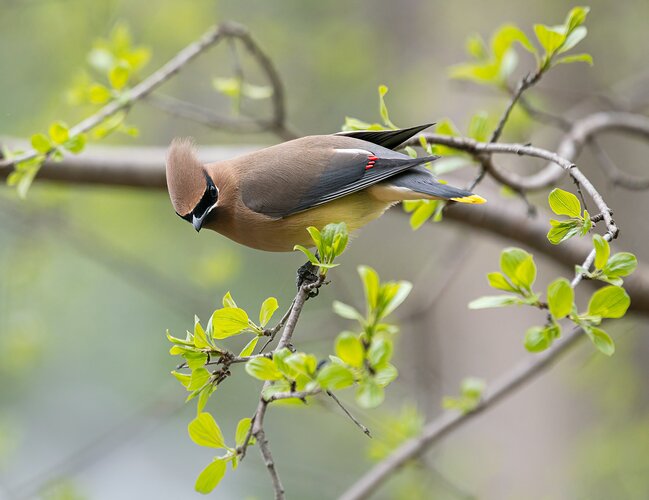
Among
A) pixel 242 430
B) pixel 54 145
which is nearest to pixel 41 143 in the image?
pixel 54 145

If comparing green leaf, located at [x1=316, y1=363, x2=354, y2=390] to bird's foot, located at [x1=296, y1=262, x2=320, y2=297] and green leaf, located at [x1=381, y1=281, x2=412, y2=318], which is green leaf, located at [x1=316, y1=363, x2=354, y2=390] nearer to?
green leaf, located at [x1=381, y1=281, x2=412, y2=318]

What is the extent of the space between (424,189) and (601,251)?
0.87 metres

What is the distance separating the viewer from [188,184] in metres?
2.71

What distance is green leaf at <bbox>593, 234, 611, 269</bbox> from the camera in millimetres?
1702

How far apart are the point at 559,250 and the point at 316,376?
2.50 m

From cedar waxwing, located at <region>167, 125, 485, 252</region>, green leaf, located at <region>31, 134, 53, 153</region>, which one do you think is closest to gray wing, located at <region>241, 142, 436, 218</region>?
cedar waxwing, located at <region>167, 125, 485, 252</region>

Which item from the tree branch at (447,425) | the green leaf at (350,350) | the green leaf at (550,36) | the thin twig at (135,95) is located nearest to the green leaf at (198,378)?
the green leaf at (350,350)

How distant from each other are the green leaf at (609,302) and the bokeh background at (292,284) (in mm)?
2488

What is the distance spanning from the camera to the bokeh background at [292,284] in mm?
5438

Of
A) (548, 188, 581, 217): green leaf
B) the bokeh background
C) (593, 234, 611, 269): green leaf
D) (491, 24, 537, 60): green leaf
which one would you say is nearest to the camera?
(593, 234, 611, 269): green leaf

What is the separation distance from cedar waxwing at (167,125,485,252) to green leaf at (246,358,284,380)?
38.7 inches

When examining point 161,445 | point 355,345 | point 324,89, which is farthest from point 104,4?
point 161,445

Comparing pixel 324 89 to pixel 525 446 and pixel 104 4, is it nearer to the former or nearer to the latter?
pixel 104 4

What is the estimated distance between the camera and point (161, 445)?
9.55m
